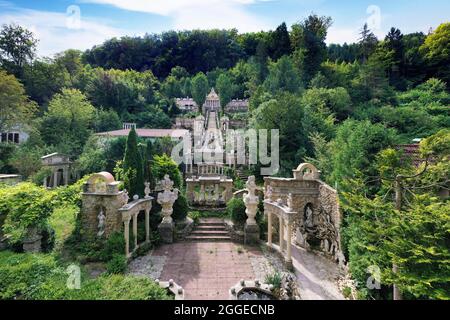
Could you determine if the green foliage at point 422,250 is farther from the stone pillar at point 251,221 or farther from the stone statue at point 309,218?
the stone pillar at point 251,221

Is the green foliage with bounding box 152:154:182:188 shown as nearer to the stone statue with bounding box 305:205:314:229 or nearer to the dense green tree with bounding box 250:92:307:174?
the stone statue with bounding box 305:205:314:229

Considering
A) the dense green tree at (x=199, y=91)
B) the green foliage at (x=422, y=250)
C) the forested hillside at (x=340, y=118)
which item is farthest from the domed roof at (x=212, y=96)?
the green foliage at (x=422, y=250)

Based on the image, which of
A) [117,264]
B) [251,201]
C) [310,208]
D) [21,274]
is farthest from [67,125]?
[310,208]

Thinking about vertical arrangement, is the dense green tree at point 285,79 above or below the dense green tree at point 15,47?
below

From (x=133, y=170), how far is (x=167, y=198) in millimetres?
2253

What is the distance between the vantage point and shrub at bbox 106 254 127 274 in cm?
959

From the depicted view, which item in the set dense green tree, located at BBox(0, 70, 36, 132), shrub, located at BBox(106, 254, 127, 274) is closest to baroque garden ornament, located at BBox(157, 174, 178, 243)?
shrub, located at BBox(106, 254, 127, 274)

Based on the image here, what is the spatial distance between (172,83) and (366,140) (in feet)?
179

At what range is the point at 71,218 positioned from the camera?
1406cm

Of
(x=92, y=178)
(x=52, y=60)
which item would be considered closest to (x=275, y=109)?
(x=92, y=178)

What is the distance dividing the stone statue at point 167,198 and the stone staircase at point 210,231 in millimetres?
1612

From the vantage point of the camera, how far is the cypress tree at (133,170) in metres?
12.8

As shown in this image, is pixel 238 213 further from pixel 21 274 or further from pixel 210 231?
pixel 21 274

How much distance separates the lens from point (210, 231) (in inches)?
547
